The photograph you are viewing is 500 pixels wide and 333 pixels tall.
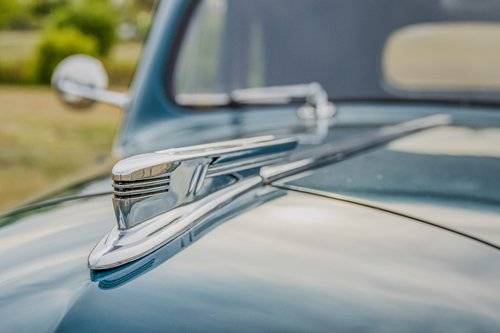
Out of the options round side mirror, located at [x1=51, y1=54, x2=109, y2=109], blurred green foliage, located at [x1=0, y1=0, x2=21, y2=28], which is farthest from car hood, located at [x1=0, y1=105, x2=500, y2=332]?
blurred green foliage, located at [x1=0, y1=0, x2=21, y2=28]

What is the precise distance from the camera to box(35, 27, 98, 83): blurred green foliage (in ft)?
67.8

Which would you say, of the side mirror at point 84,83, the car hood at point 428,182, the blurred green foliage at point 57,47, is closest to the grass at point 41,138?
the blurred green foliage at point 57,47

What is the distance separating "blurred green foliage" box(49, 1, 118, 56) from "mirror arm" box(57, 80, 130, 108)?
19.3 m

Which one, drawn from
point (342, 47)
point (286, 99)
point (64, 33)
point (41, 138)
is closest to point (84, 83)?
point (286, 99)

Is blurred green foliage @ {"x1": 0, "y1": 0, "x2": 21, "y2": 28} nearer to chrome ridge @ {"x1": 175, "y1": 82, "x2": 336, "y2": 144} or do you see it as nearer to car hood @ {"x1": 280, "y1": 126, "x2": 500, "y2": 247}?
chrome ridge @ {"x1": 175, "y1": 82, "x2": 336, "y2": 144}

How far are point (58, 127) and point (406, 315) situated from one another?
684 inches

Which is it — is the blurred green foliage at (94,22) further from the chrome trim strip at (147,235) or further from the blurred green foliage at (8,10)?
the chrome trim strip at (147,235)

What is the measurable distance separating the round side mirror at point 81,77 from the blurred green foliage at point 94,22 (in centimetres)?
1931

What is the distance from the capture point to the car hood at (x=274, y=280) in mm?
1252

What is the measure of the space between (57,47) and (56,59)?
0.83ft

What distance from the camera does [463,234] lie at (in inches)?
60.2

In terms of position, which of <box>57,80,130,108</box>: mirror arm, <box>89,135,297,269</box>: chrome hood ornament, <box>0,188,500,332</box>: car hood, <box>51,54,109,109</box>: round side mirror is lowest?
<box>0,188,500,332</box>: car hood

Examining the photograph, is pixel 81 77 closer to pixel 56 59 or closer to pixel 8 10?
pixel 56 59

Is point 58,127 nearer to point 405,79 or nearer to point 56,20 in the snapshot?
point 56,20
